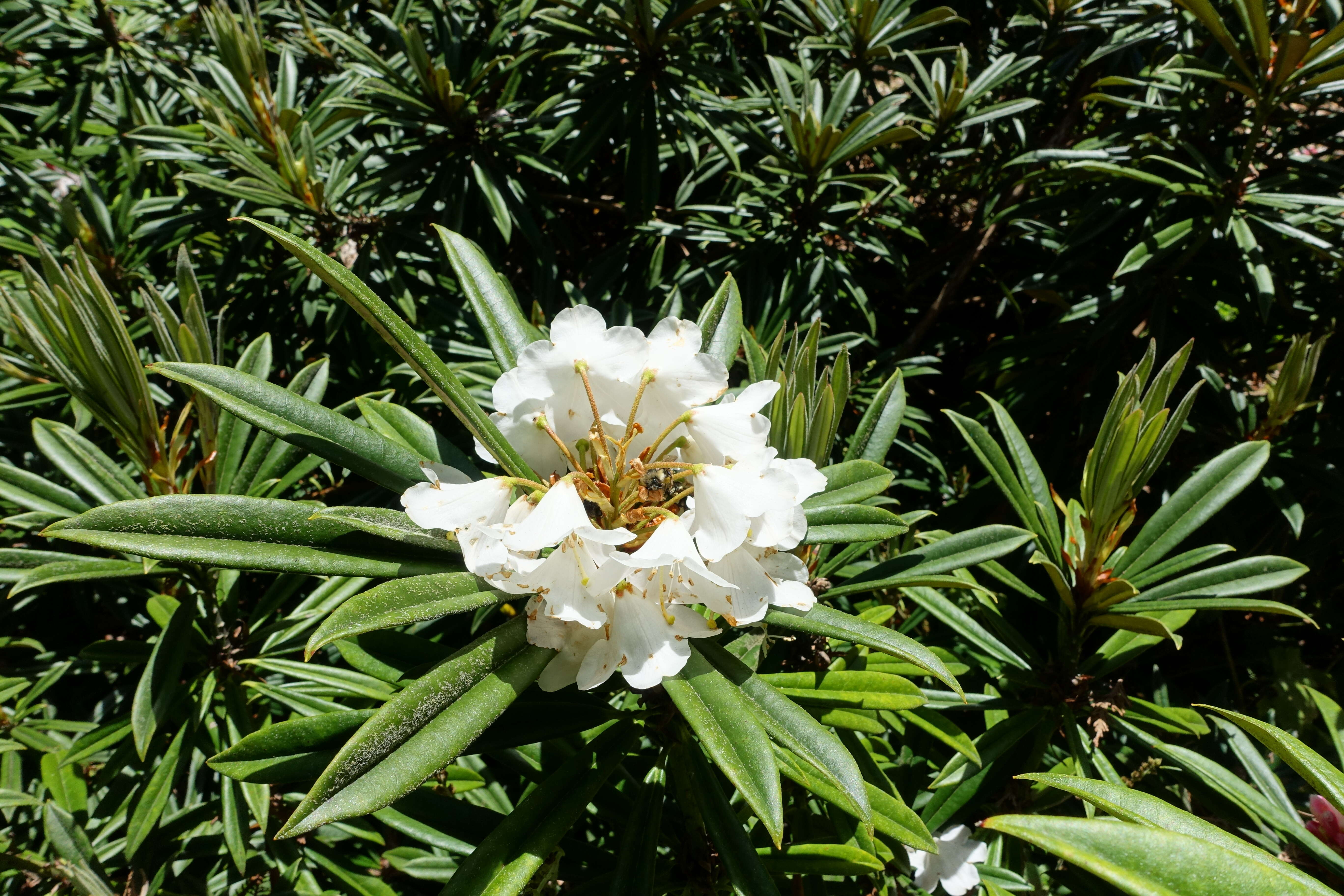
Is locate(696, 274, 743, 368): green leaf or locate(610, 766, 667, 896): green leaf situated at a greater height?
locate(696, 274, 743, 368): green leaf

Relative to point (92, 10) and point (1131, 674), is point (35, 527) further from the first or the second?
point (1131, 674)

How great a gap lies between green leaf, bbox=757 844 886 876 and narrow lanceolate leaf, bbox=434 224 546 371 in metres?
0.71

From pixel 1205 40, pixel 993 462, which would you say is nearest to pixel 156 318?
pixel 993 462

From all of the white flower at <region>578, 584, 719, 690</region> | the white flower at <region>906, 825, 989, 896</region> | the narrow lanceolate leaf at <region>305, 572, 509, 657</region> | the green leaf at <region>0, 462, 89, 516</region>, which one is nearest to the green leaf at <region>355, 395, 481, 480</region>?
the narrow lanceolate leaf at <region>305, 572, 509, 657</region>

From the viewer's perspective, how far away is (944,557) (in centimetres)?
106

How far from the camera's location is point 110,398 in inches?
43.8

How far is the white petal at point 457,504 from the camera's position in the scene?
0.72 metres

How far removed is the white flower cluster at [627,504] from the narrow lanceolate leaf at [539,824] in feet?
0.51

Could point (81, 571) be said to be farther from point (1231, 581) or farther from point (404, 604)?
point (1231, 581)

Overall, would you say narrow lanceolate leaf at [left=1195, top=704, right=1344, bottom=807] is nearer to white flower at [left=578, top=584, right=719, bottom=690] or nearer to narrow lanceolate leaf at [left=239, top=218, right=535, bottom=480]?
white flower at [left=578, top=584, right=719, bottom=690]

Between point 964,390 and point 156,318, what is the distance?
2162 millimetres

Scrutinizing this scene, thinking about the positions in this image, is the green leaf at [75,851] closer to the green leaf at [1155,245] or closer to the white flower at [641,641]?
the white flower at [641,641]

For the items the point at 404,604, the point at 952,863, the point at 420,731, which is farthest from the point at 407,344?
the point at 952,863

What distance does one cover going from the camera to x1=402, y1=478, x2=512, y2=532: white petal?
2.38ft
